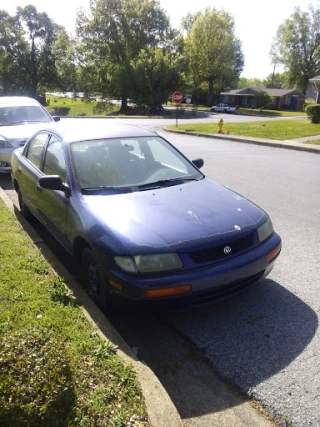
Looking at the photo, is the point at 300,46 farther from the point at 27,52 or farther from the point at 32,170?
the point at 32,170

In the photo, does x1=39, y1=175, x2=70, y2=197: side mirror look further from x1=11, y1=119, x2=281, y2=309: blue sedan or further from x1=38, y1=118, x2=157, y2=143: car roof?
x1=38, y1=118, x2=157, y2=143: car roof

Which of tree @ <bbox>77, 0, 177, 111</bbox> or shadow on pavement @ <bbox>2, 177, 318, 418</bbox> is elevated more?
tree @ <bbox>77, 0, 177, 111</bbox>

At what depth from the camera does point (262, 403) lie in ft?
7.77

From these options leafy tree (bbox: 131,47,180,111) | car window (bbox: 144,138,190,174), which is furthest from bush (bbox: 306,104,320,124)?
car window (bbox: 144,138,190,174)

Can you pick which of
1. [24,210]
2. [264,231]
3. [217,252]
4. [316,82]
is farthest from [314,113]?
[217,252]

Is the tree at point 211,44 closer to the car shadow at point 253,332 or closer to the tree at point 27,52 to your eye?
the tree at point 27,52

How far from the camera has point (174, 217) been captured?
314 centimetres

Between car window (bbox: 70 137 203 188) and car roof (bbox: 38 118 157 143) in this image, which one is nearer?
car window (bbox: 70 137 203 188)

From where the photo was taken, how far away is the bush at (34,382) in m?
1.83

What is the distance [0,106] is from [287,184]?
7336 millimetres

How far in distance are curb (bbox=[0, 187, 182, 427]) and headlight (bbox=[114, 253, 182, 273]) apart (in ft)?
1.80

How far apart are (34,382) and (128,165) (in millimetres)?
2565

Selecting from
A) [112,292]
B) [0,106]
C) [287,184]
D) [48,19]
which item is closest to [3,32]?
[48,19]

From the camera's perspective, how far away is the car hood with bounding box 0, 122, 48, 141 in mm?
7883
